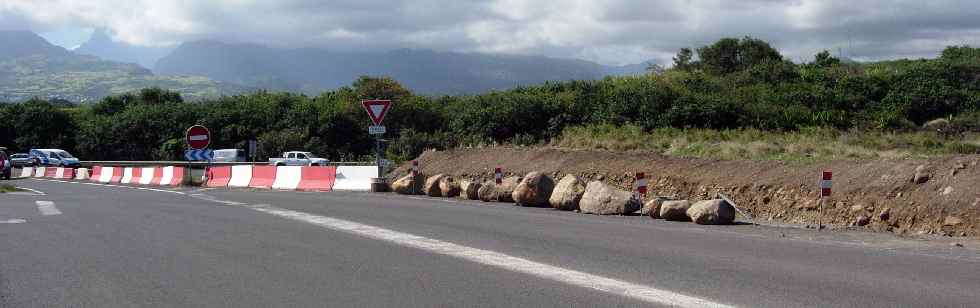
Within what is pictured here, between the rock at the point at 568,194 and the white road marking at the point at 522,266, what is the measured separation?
5.56 meters

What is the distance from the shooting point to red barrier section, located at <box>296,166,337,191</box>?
2683cm

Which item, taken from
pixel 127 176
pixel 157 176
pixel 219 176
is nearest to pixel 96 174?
pixel 127 176

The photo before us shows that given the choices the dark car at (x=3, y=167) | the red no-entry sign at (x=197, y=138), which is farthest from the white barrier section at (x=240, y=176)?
the dark car at (x=3, y=167)

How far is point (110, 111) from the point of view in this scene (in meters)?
107

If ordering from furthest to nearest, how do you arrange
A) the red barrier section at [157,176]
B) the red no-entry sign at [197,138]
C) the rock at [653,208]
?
the red barrier section at [157,176], the red no-entry sign at [197,138], the rock at [653,208]

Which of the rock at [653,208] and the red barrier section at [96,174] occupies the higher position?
the rock at [653,208]

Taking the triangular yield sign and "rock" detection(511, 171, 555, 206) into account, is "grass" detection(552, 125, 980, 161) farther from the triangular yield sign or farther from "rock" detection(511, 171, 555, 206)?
the triangular yield sign

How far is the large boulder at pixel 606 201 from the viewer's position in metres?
16.4

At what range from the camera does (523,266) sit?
869cm

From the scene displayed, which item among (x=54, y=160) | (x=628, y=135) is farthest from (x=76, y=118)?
(x=628, y=135)

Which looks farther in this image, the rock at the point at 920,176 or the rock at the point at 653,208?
the rock at the point at 653,208

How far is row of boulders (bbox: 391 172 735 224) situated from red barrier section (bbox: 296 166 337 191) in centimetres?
351

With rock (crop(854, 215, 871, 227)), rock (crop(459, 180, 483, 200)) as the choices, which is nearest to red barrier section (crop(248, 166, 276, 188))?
rock (crop(459, 180, 483, 200))

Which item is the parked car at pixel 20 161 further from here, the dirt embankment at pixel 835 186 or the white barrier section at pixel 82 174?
the dirt embankment at pixel 835 186
